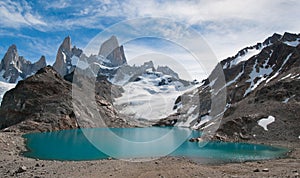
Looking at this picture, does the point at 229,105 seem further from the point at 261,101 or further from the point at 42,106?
the point at 42,106

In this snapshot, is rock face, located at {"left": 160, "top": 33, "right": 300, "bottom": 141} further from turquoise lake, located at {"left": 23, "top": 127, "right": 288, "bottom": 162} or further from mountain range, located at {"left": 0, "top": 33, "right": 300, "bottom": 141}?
turquoise lake, located at {"left": 23, "top": 127, "right": 288, "bottom": 162}

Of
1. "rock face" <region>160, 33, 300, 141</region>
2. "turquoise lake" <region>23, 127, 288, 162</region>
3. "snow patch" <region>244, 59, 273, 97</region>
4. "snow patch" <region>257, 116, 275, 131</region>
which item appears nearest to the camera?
"turquoise lake" <region>23, 127, 288, 162</region>

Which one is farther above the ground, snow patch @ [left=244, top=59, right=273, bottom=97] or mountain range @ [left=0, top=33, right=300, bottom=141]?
snow patch @ [left=244, top=59, right=273, bottom=97]

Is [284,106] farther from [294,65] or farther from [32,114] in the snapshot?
→ [32,114]

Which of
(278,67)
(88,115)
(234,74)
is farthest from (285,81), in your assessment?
(88,115)

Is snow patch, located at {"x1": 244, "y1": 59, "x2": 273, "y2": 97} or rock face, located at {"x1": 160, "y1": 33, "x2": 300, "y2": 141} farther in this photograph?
snow patch, located at {"x1": 244, "y1": 59, "x2": 273, "y2": 97}

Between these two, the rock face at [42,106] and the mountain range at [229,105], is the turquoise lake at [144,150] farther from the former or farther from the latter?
the rock face at [42,106]

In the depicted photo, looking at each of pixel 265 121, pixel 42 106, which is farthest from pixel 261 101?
pixel 42 106

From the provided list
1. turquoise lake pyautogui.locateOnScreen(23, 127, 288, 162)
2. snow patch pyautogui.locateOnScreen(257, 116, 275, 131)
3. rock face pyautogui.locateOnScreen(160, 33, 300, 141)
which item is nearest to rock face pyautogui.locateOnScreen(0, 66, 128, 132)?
turquoise lake pyautogui.locateOnScreen(23, 127, 288, 162)
